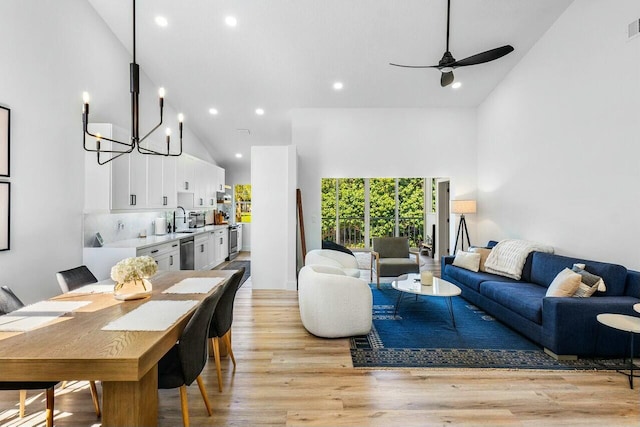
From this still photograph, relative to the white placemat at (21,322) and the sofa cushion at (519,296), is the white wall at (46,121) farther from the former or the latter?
the sofa cushion at (519,296)

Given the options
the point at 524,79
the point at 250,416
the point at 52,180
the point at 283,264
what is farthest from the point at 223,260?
the point at 524,79

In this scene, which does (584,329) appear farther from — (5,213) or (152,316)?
(5,213)

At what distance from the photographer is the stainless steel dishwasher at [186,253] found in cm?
579

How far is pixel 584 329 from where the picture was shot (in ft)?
9.87

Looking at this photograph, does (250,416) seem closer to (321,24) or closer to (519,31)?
(321,24)

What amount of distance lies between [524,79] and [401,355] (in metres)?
4.55

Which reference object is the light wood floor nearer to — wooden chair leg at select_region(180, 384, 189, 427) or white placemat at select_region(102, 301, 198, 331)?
wooden chair leg at select_region(180, 384, 189, 427)

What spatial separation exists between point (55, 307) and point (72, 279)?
28.9 inches

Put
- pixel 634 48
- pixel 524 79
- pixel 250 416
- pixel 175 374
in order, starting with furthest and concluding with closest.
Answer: pixel 524 79 → pixel 634 48 → pixel 250 416 → pixel 175 374

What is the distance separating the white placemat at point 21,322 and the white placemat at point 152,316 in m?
0.41

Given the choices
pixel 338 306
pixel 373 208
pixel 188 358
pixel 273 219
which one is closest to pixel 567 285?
pixel 338 306

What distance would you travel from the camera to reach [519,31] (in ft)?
15.2

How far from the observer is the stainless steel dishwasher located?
5.79m

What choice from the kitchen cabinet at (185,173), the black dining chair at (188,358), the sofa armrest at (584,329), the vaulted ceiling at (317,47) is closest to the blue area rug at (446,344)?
the sofa armrest at (584,329)
